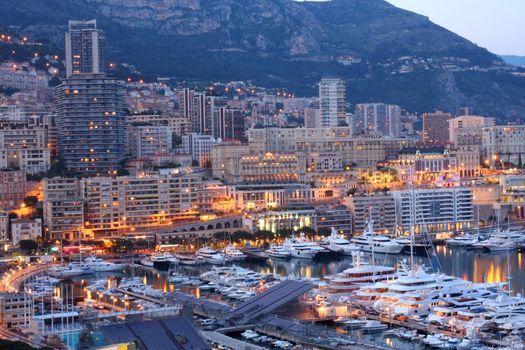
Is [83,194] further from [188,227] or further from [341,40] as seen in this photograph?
[341,40]

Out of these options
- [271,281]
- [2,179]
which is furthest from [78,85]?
[271,281]

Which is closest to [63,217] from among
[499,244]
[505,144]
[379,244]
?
[379,244]

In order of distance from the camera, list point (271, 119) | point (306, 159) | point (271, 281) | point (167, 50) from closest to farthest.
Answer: point (271, 281), point (306, 159), point (271, 119), point (167, 50)

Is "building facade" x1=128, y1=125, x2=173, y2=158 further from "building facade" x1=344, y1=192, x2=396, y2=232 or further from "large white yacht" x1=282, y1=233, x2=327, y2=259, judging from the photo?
"large white yacht" x1=282, y1=233, x2=327, y2=259

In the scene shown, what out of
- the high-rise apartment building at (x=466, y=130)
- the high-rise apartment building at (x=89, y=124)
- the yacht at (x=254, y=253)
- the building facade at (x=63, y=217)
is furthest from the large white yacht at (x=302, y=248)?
the high-rise apartment building at (x=466, y=130)

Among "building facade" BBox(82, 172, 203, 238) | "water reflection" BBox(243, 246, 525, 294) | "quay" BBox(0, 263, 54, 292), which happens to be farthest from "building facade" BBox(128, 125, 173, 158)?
"quay" BBox(0, 263, 54, 292)

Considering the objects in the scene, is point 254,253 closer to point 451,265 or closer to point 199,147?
point 451,265
